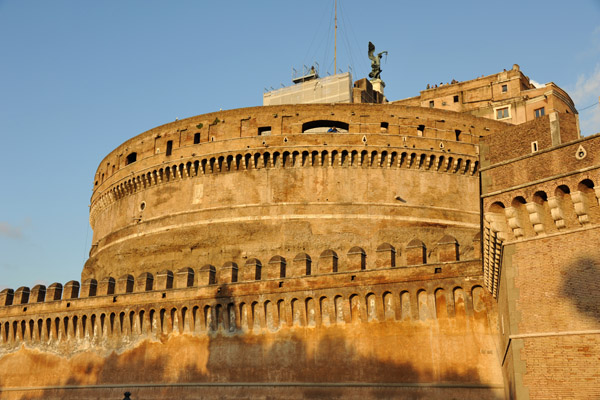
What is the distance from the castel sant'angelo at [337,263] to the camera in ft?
36.6

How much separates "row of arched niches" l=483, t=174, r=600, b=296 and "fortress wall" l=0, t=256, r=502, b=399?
5002mm

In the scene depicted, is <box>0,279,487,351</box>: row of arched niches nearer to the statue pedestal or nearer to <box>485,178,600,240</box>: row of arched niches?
<box>485,178,600,240</box>: row of arched niches

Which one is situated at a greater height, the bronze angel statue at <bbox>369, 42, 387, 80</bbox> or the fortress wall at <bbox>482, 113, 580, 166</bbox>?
the bronze angel statue at <bbox>369, 42, 387, 80</bbox>

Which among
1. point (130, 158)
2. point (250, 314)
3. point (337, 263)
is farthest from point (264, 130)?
point (250, 314)

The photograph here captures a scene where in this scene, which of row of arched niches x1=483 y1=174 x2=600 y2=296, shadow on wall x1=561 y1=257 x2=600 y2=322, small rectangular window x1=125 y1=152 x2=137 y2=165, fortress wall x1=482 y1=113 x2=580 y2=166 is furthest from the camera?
small rectangular window x1=125 y1=152 x2=137 y2=165

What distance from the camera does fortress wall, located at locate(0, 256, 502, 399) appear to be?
16641 millimetres

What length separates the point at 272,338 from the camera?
19344mm

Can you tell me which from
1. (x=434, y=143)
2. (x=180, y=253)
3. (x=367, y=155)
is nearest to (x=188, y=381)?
(x=180, y=253)

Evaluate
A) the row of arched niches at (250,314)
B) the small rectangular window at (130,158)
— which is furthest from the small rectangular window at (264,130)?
the row of arched niches at (250,314)

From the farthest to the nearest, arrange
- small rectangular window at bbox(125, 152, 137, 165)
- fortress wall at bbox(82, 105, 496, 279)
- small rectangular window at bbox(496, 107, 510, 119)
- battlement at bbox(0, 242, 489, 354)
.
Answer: small rectangular window at bbox(496, 107, 510, 119), small rectangular window at bbox(125, 152, 137, 165), fortress wall at bbox(82, 105, 496, 279), battlement at bbox(0, 242, 489, 354)

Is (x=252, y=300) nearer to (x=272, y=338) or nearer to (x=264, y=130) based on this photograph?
(x=272, y=338)

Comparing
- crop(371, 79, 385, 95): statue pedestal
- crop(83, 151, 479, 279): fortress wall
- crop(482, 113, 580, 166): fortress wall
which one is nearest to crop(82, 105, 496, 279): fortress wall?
crop(83, 151, 479, 279): fortress wall

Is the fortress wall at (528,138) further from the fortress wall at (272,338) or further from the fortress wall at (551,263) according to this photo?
the fortress wall at (272,338)

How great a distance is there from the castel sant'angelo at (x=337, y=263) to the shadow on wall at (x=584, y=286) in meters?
0.03
